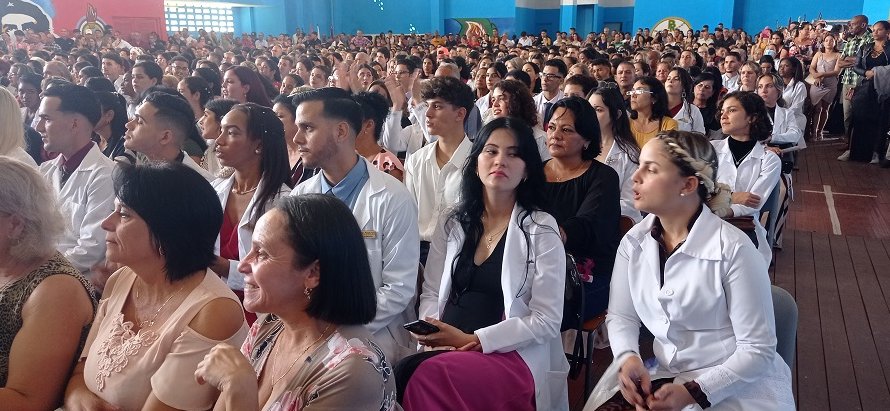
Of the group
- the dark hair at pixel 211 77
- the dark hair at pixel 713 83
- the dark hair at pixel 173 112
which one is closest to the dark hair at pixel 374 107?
the dark hair at pixel 173 112

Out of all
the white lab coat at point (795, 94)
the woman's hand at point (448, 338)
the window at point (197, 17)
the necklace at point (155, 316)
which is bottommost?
the woman's hand at point (448, 338)

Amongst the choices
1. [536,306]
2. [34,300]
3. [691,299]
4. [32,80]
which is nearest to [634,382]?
[691,299]

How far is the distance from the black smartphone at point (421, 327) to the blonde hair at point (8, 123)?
221 cm

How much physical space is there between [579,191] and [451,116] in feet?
2.70

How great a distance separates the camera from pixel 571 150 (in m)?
2.90

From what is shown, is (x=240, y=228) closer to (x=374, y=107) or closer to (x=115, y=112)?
(x=374, y=107)

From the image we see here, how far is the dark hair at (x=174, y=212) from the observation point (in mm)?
1652

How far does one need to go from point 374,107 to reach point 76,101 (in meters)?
1.45

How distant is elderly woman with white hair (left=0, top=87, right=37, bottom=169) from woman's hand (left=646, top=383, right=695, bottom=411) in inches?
110

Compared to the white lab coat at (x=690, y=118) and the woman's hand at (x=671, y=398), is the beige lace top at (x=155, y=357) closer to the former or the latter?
the woman's hand at (x=671, y=398)

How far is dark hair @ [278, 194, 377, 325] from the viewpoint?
1358mm

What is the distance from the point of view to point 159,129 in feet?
9.87

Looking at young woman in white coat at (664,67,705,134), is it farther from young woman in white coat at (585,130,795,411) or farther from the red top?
the red top

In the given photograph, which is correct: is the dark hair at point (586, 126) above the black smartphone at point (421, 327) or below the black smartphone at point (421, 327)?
above
